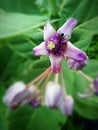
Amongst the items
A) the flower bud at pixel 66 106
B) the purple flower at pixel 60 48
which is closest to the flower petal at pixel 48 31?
the purple flower at pixel 60 48

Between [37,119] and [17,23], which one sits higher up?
[17,23]

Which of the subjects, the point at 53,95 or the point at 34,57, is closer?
the point at 53,95

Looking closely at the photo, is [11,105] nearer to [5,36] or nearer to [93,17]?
[5,36]

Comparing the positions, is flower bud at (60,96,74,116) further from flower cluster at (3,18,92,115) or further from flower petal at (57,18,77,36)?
flower petal at (57,18,77,36)

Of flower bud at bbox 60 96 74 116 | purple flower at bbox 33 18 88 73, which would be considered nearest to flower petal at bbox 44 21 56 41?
purple flower at bbox 33 18 88 73

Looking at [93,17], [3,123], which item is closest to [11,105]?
Answer: [3,123]
